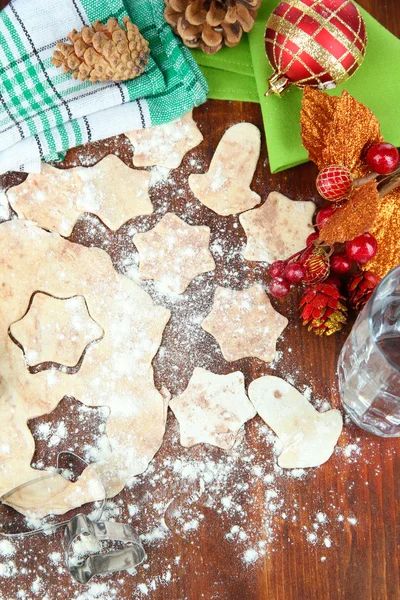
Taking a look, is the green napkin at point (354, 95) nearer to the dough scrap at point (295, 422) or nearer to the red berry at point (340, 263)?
the red berry at point (340, 263)

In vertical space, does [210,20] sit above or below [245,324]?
above

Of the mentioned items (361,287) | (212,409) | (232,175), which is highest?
(232,175)

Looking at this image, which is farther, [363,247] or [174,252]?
[174,252]

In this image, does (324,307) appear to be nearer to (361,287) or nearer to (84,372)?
(361,287)

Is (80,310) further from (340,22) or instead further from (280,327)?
(340,22)

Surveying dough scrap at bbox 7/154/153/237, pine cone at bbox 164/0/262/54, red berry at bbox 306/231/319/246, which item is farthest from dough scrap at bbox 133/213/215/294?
pine cone at bbox 164/0/262/54

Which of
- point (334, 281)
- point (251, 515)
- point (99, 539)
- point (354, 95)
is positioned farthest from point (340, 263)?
point (99, 539)

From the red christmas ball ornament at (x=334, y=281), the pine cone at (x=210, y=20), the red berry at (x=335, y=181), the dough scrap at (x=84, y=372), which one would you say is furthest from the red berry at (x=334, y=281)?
the pine cone at (x=210, y=20)

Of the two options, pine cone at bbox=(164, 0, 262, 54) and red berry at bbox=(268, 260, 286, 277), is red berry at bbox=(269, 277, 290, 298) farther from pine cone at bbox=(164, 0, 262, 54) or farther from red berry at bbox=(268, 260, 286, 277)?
pine cone at bbox=(164, 0, 262, 54)
